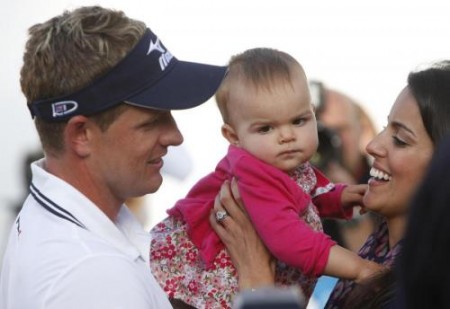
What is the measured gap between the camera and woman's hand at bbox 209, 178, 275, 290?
3.62 meters

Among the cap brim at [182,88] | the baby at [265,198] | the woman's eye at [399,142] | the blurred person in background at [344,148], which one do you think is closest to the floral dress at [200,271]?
the baby at [265,198]

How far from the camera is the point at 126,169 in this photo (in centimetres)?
314

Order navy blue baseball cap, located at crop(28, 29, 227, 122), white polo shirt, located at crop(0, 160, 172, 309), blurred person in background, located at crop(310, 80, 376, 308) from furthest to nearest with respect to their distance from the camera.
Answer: blurred person in background, located at crop(310, 80, 376, 308) < navy blue baseball cap, located at crop(28, 29, 227, 122) < white polo shirt, located at crop(0, 160, 172, 309)

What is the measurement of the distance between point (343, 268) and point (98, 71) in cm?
91

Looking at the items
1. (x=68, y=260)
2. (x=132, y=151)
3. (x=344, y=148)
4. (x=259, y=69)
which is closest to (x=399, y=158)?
(x=259, y=69)

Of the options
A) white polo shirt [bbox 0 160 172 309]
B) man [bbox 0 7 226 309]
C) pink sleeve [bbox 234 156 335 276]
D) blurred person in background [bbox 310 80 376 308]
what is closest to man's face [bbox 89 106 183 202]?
man [bbox 0 7 226 309]

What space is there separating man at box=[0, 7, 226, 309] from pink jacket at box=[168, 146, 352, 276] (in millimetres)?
391

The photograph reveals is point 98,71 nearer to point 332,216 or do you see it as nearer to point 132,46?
point 132,46

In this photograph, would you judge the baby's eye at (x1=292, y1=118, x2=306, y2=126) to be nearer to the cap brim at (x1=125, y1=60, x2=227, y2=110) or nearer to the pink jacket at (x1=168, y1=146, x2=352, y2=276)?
the pink jacket at (x1=168, y1=146, x2=352, y2=276)

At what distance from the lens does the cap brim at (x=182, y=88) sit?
3.12 meters

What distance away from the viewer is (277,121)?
3.58m

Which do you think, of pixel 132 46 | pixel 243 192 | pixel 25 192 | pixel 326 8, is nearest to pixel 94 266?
pixel 132 46

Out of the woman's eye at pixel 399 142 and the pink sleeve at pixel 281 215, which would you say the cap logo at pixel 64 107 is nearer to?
the pink sleeve at pixel 281 215

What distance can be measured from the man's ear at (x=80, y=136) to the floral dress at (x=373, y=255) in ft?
3.01
